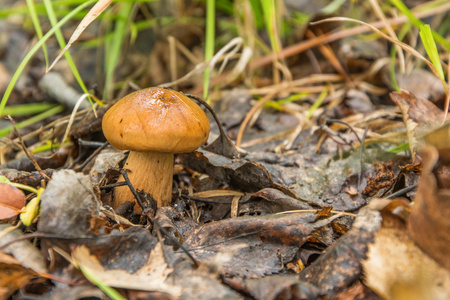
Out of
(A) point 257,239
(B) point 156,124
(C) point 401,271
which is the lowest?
(A) point 257,239

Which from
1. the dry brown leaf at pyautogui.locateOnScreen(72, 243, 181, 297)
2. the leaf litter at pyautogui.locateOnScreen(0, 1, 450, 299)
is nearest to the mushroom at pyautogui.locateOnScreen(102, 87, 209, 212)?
the leaf litter at pyautogui.locateOnScreen(0, 1, 450, 299)

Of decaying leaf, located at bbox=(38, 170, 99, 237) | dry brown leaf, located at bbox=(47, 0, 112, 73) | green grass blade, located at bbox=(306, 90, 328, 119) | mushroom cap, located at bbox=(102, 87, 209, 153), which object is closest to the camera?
decaying leaf, located at bbox=(38, 170, 99, 237)

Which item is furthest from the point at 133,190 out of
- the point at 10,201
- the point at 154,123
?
the point at 10,201

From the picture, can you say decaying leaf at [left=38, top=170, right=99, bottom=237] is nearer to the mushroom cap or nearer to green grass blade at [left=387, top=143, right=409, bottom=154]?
the mushroom cap

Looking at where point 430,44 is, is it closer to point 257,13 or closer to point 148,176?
point 148,176

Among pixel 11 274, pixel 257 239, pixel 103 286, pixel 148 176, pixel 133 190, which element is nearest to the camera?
pixel 103 286

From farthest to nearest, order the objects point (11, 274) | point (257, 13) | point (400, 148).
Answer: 1. point (257, 13)
2. point (400, 148)
3. point (11, 274)

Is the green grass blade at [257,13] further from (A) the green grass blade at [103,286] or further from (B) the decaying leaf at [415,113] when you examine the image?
(A) the green grass blade at [103,286]

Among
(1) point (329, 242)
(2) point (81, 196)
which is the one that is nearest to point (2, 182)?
(2) point (81, 196)
